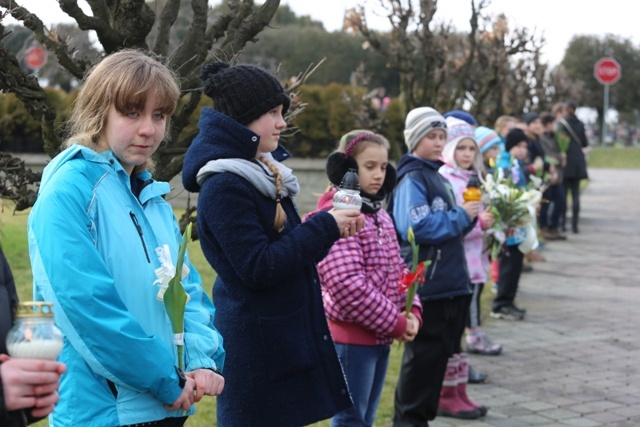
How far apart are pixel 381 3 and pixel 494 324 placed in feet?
11.8

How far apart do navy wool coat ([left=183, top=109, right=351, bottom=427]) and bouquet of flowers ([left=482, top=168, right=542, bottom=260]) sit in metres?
3.72

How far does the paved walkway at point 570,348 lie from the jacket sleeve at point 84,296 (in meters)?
3.90

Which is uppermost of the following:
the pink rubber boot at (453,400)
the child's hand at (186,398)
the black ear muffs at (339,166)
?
the black ear muffs at (339,166)

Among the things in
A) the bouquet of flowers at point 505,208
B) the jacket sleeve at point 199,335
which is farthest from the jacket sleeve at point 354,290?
the bouquet of flowers at point 505,208

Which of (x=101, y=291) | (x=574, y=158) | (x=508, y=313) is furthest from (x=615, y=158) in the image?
(x=101, y=291)

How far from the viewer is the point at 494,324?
391 inches

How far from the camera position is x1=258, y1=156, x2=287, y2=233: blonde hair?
151 inches

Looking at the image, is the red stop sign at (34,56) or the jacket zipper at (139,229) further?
Answer: the red stop sign at (34,56)

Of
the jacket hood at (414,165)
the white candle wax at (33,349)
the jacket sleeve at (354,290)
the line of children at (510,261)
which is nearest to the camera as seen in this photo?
the white candle wax at (33,349)

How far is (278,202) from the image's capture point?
3.88m

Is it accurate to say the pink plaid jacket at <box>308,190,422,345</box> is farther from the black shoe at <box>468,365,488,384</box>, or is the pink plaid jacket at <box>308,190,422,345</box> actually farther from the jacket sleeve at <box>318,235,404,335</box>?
the black shoe at <box>468,365,488,384</box>

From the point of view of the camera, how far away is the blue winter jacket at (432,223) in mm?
5754

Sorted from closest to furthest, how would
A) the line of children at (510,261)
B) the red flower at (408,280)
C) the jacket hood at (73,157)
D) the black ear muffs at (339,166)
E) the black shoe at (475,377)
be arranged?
1. the jacket hood at (73,157)
2. the black ear muffs at (339,166)
3. the red flower at (408,280)
4. the black shoe at (475,377)
5. the line of children at (510,261)

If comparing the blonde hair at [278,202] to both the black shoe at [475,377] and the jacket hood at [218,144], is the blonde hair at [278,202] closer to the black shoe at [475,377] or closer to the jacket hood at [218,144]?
the jacket hood at [218,144]
